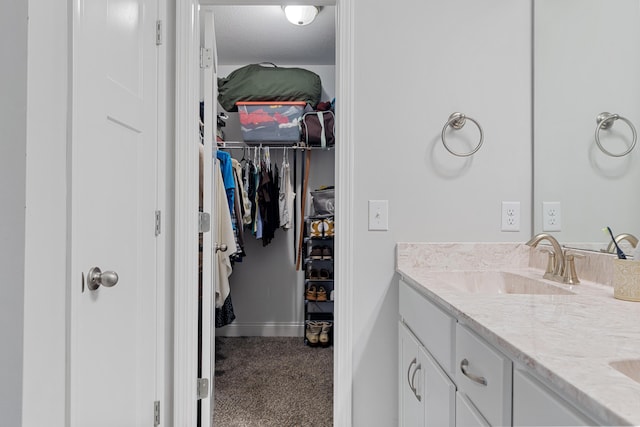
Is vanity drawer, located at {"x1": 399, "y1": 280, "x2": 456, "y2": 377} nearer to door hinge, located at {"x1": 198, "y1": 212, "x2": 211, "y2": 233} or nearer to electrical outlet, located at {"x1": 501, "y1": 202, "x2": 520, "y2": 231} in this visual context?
electrical outlet, located at {"x1": 501, "y1": 202, "x2": 520, "y2": 231}

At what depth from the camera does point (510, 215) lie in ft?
5.21

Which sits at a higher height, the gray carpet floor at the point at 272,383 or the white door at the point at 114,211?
the white door at the point at 114,211

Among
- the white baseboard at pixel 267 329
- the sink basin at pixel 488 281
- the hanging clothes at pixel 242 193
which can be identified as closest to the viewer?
the sink basin at pixel 488 281

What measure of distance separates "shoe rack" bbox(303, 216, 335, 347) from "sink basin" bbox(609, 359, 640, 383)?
244cm

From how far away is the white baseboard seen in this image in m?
3.31

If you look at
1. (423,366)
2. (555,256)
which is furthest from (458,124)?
(423,366)

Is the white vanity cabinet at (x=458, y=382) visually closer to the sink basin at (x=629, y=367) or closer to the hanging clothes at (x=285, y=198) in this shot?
the sink basin at (x=629, y=367)

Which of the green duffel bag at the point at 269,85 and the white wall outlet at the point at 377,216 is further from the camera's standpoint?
the green duffel bag at the point at 269,85

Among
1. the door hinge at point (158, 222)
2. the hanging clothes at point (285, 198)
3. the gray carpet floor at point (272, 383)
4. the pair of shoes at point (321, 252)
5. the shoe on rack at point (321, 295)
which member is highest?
the hanging clothes at point (285, 198)

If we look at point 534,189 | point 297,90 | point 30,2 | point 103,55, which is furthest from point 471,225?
point 297,90

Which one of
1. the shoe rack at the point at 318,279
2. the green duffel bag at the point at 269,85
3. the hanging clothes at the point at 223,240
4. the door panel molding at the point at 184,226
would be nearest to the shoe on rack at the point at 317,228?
the shoe rack at the point at 318,279

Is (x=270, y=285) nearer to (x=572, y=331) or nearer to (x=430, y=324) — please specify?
(x=430, y=324)

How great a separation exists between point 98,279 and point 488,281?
138 centimetres

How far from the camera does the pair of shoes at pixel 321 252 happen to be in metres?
3.11
